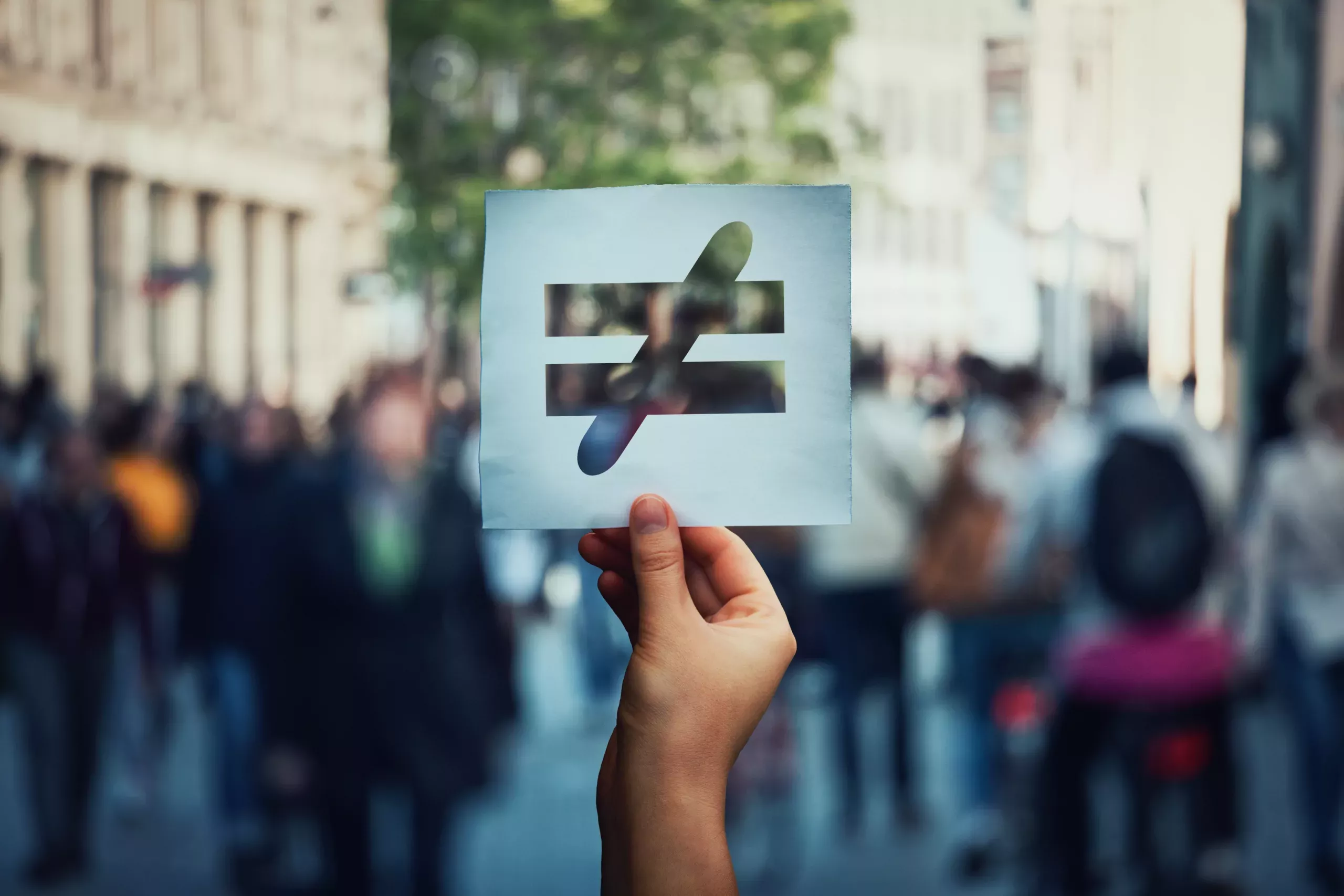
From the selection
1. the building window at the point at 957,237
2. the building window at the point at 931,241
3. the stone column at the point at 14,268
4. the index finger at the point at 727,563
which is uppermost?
the building window at the point at 931,241

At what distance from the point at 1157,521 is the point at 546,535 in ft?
21.9

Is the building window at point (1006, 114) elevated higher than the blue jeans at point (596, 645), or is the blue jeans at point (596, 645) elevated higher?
the building window at point (1006, 114)

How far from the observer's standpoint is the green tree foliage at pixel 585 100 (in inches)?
621

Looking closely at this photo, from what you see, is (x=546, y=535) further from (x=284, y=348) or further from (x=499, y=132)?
(x=284, y=348)

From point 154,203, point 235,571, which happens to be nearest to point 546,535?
point 235,571

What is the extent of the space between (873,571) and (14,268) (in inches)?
563

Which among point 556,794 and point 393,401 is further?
point 556,794

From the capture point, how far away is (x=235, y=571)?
23.4 ft

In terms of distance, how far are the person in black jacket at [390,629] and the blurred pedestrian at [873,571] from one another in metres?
1.88

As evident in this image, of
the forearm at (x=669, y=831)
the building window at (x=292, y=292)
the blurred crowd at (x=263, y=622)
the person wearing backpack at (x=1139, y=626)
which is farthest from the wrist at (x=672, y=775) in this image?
the building window at (x=292, y=292)

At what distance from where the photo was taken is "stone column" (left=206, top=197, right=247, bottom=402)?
991 inches

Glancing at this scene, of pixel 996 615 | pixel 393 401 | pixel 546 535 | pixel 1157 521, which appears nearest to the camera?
pixel 393 401

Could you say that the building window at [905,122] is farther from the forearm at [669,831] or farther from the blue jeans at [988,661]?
the forearm at [669,831]

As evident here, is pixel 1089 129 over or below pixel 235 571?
over
